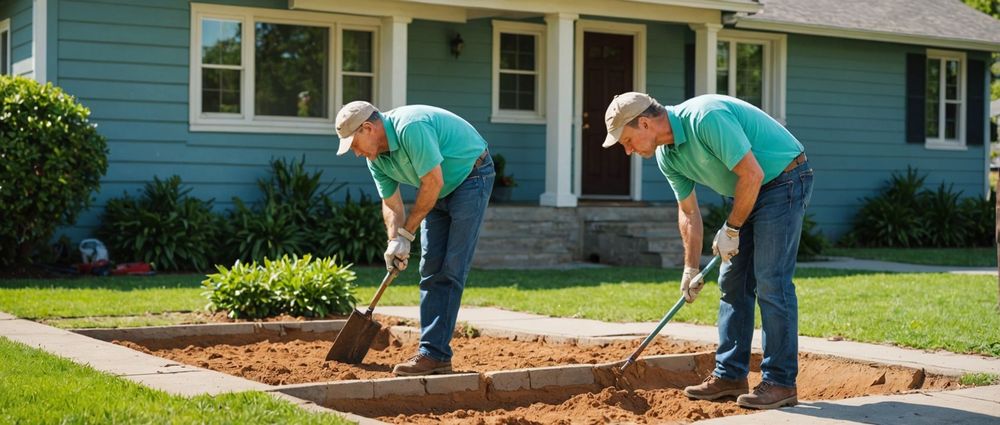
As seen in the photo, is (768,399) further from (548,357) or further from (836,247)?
(836,247)

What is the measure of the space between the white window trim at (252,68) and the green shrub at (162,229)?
3.42 feet

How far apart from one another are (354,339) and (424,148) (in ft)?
4.39

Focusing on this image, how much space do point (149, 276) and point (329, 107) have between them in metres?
3.78

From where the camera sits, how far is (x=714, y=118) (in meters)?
5.52

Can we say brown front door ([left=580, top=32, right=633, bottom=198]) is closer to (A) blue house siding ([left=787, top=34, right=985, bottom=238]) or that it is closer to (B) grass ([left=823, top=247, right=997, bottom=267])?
(A) blue house siding ([left=787, top=34, right=985, bottom=238])

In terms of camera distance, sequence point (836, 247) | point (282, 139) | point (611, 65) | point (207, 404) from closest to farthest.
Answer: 1. point (207, 404)
2. point (282, 139)
3. point (611, 65)
4. point (836, 247)

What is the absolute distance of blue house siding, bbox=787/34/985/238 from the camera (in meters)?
19.1

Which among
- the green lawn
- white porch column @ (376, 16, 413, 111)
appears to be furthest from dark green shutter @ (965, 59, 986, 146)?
white porch column @ (376, 16, 413, 111)

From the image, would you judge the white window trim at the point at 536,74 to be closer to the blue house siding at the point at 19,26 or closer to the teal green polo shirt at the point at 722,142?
the blue house siding at the point at 19,26

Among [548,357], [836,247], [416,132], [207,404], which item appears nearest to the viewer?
[207,404]

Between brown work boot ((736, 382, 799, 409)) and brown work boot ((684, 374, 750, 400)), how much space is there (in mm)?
249

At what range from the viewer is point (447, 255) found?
6543mm

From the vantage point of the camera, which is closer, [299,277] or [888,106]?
[299,277]

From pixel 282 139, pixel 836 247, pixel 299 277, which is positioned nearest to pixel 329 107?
pixel 282 139
